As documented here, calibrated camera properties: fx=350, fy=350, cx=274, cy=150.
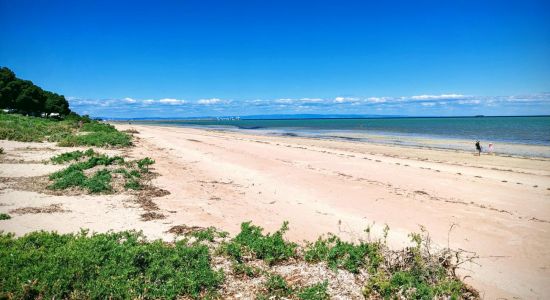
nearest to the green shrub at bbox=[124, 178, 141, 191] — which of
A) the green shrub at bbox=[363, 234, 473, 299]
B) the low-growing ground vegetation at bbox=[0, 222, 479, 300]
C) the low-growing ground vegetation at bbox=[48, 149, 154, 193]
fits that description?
the low-growing ground vegetation at bbox=[48, 149, 154, 193]

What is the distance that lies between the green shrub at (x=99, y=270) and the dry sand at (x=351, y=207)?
5.85 ft

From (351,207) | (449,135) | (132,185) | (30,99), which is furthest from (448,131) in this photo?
(30,99)

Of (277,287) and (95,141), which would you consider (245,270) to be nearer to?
(277,287)

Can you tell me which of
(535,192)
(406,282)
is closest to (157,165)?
(406,282)

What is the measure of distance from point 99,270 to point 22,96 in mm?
62969

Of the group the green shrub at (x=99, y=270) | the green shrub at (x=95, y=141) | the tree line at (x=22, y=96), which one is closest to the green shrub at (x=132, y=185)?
the green shrub at (x=99, y=270)

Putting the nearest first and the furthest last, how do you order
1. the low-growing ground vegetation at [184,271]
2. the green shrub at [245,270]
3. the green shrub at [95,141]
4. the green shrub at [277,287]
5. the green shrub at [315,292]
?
1. the low-growing ground vegetation at [184,271]
2. the green shrub at [315,292]
3. the green shrub at [277,287]
4. the green shrub at [245,270]
5. the green shrub at [95,141]

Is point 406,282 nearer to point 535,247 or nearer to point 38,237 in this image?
point 535,247

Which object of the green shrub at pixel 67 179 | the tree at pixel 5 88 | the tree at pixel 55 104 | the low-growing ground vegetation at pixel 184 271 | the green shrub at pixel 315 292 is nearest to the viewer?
the low-growing ground vegetation at pixel 184 271

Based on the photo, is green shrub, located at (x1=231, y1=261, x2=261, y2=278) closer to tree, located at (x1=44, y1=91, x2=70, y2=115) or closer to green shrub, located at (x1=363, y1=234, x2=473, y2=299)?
green shrub, located at (x1=363, y1=234, x2=473, y2=299)

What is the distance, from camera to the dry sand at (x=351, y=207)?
308 inches

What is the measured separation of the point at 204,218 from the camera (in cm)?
923

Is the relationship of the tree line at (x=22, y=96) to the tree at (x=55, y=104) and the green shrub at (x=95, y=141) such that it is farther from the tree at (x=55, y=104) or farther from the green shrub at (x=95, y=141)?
the green shrub at (x=95, y=141)

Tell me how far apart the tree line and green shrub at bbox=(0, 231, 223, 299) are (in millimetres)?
60825
